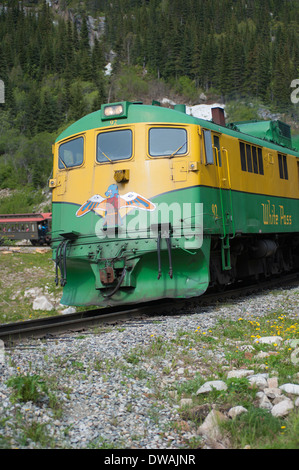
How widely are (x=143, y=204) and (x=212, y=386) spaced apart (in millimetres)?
4820

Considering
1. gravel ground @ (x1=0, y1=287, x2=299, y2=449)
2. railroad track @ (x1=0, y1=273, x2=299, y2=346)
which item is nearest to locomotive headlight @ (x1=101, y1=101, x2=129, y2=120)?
railroad track @ (x1=0, y1=273, x2=299, y2=346)

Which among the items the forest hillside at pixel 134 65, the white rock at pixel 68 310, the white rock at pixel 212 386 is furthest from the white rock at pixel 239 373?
the forest hillside at pixel 134 65

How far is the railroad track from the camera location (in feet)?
23.4

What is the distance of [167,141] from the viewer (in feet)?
29.5

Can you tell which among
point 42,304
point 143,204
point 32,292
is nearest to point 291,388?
point 143,204

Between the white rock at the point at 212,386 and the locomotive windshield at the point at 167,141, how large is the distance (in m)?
5.11

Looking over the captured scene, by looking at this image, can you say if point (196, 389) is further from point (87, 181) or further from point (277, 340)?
point (87, 181)

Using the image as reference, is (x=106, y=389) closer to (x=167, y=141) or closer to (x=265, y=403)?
(x=265, y=403)

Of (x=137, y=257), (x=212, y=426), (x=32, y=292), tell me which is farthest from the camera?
(x=32, y=292)

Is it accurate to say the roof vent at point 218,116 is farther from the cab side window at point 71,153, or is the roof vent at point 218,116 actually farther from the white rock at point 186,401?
the white rock at point 186,401

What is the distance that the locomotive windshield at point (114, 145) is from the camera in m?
9.24

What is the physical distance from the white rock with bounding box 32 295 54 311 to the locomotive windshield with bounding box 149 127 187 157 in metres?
5.86
